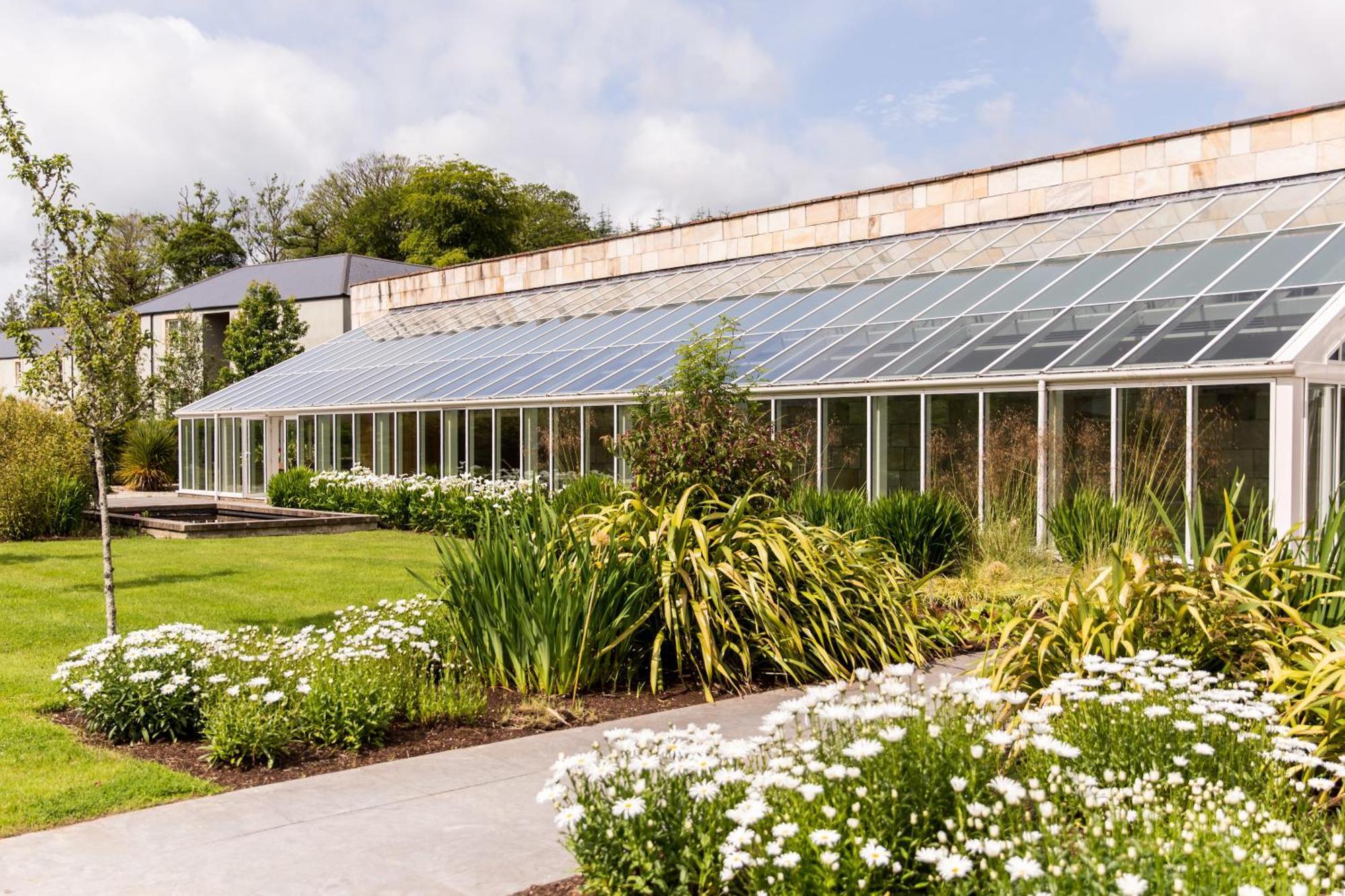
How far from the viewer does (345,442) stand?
2294 cm

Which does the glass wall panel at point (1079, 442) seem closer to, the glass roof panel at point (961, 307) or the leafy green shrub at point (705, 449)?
the glass roof panel at point (961, 307)

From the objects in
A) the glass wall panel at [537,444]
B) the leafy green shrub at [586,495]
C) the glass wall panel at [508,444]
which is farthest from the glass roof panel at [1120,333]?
the glass wall panel at [508,444]

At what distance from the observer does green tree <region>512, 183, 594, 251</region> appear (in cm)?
5200

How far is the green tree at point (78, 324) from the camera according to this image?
8016 millimetres

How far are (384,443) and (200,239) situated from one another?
127 ft

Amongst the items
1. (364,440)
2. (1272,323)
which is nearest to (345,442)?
(364,440)

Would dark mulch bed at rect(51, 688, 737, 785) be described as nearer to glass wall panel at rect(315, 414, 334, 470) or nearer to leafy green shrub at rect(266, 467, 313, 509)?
leafy green shrub at rect(266, 467, 313, 509)

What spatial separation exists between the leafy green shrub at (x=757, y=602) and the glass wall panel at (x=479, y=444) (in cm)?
1210

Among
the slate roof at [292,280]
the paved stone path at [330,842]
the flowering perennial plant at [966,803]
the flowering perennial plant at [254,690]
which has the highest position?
the slate roof at [292,280]

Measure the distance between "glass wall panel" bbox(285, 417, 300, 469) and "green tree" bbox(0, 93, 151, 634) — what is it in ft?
52.5

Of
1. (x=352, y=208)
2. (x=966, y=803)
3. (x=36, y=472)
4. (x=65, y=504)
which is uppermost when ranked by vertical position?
(x=352, y=208)

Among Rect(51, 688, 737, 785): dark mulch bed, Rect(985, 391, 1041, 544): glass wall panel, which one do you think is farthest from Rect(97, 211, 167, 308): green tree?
Rect(51, 688, 737, 785): dark mulch bed

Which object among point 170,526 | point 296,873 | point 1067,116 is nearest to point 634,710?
point 296,873

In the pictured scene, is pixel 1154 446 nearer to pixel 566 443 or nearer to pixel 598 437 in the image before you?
pixel 598 437
